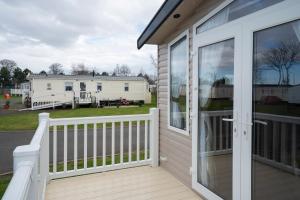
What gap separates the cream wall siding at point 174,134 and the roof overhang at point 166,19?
3.2 inches

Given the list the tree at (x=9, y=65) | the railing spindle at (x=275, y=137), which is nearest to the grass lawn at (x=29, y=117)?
the railing spindle at (x=275, y=137)

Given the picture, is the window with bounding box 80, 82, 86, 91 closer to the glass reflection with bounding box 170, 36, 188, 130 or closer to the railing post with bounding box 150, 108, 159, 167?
the railing post with bounding box 150, 108, 159, 167

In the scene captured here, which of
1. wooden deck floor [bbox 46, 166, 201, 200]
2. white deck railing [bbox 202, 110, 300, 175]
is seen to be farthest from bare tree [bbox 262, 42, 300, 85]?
wooden deck floor [bbox 46, 166, 201, 200]

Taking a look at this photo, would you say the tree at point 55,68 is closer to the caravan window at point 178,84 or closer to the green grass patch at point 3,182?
the green grass patch at point 3,182

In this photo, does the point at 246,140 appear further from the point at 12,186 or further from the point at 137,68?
the point at 137,68

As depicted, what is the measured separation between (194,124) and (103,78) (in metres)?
20.0

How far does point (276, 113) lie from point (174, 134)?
1995 mm

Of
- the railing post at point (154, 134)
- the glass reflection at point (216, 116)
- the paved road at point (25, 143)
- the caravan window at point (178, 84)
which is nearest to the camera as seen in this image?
the glass reflection at point (216, 116)

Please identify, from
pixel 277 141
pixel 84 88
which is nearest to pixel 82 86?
pixel 84 88

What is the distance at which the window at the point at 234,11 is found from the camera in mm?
2087

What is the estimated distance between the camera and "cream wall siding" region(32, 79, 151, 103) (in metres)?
19.8

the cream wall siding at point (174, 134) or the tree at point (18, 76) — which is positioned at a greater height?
the tree at point (18, 76)

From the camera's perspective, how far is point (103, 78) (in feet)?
73.0

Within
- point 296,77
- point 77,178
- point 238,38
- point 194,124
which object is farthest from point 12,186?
point 77,178
